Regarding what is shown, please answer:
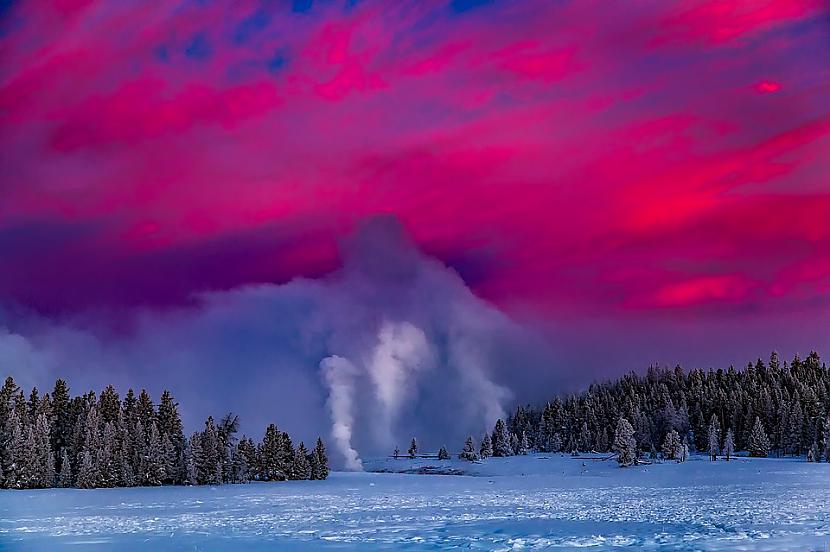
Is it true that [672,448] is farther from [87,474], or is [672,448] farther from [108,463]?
[87,474]

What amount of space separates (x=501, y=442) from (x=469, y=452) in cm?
1923

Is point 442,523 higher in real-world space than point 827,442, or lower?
higher

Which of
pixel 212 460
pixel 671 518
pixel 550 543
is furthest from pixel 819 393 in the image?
pixel 550 543

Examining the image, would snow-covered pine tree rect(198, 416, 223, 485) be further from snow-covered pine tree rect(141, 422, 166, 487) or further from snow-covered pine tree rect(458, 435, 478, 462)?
snow-covered pine tree rect(458, 435, 478, 462)

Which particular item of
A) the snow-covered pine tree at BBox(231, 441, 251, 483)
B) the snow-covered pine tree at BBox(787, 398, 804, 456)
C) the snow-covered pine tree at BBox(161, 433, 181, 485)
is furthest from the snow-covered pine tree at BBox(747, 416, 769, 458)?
the snow-covered pine tree at BBox(161, 433, 181, 485)

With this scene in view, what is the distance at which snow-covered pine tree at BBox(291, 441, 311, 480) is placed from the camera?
12494cm

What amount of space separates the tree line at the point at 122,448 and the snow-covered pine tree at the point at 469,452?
56920 millimetres

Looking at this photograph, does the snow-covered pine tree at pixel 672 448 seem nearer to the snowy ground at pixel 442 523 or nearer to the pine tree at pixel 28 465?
the snowy ground at pixel 442 523

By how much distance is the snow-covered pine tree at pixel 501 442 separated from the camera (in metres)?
195

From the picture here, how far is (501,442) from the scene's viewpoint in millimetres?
196375

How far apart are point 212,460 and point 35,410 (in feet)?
102

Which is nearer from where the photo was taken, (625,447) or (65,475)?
(65,475)

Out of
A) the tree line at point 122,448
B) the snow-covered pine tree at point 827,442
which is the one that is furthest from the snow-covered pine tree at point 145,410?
the snow-covered pine tree at point 827,442

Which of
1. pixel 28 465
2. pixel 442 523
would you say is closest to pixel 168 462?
pixel 28 465
